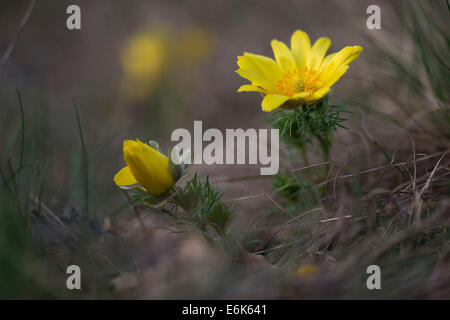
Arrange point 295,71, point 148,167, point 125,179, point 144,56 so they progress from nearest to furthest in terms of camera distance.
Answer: point 148,167, point 125,179, point 295,71, point 144,56

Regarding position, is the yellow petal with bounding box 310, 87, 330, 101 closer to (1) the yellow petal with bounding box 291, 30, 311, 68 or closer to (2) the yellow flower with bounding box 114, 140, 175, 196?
(1) the yellow petal with bounding box 291, 30, 311, 68

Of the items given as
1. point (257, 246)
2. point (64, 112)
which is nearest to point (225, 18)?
point (64, 112)

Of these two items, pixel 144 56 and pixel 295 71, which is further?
pixel 144 56

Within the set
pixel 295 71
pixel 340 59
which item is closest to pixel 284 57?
pixel 295 71

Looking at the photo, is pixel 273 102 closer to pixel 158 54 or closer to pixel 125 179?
pixel 125 179

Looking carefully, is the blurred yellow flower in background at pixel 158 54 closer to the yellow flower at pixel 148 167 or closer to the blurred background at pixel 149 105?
the blurred background at pixel 149 105

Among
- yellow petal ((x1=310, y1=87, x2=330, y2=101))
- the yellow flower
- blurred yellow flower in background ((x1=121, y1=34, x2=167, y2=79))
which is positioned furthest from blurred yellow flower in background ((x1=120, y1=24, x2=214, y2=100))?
yellow petal ((x1=310, y1=87, x2=330, y2=101))
